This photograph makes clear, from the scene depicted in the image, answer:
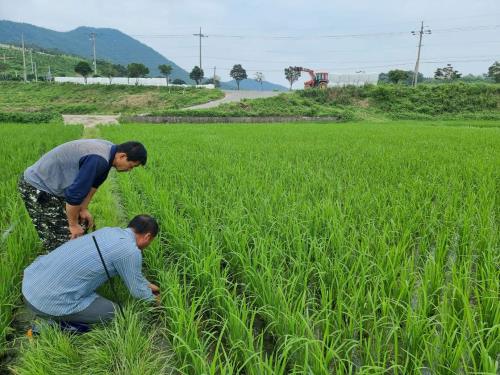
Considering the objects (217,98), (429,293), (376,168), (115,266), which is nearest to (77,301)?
(115,266)

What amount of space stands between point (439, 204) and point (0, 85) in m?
45.1

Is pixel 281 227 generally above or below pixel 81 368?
above

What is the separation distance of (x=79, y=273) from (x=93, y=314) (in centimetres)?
28

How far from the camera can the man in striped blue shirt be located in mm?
A: 2078

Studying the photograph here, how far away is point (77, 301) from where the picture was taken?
213 cm

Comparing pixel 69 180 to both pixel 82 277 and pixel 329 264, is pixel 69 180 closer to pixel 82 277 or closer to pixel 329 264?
pixel 82 277

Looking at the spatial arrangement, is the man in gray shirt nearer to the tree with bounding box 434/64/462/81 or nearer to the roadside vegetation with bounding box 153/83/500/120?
the roadside vegetation with bounding box 153/83/500/120

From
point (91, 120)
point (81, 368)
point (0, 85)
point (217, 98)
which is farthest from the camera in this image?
point (0, 85)

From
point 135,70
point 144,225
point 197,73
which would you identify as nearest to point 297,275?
point 144,225

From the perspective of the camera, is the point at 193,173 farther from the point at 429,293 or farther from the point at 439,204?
the point at 429,293

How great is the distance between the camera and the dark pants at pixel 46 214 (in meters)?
2.77

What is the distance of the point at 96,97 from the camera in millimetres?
32281

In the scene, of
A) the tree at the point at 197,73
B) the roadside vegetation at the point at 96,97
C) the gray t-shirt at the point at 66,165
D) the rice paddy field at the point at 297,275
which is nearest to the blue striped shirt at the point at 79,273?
the rice paddy field at the point at 297,275

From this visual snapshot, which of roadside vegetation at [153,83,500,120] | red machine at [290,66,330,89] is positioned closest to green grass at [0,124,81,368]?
roadside vegetation at [153,83,500,120]
